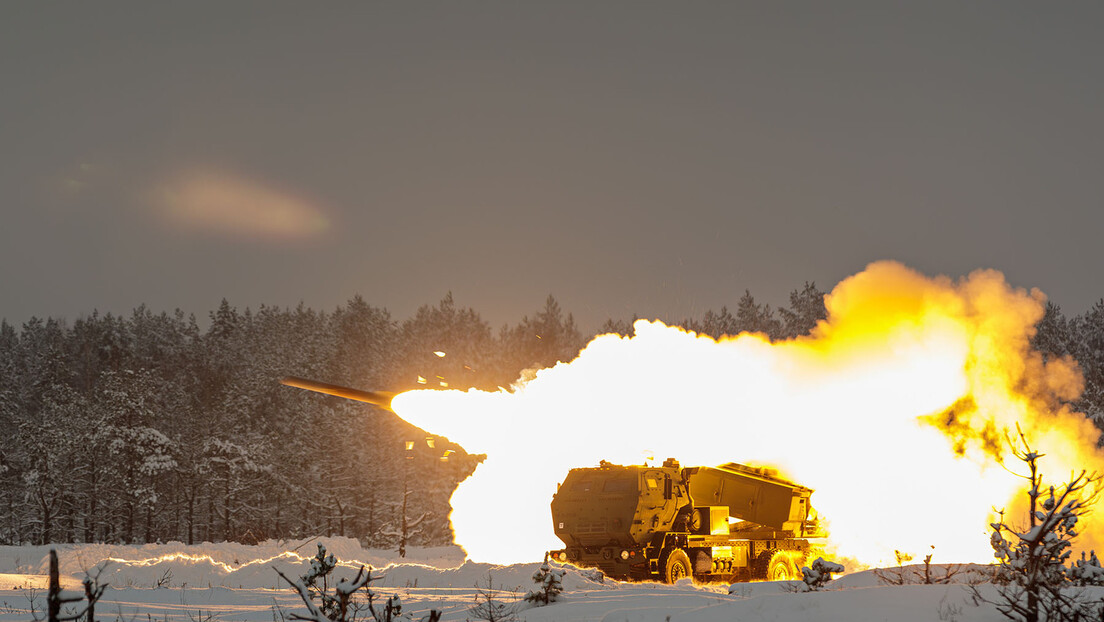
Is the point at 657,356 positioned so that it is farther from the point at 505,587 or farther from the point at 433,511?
the point at 433,511

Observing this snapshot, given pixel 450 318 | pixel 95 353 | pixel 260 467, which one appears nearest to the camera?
pixel 260 467

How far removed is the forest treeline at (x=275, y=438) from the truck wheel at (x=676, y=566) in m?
31.8

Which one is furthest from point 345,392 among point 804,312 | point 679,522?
point 804,312

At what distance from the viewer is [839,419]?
30.5 m

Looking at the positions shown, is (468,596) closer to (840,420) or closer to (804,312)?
(840,420)

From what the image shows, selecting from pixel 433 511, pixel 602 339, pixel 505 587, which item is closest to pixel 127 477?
pixel 433 511

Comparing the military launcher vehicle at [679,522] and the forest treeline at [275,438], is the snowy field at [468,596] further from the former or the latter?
the forest treeline at [275,438]

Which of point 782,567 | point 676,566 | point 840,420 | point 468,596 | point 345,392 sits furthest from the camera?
point 840,420

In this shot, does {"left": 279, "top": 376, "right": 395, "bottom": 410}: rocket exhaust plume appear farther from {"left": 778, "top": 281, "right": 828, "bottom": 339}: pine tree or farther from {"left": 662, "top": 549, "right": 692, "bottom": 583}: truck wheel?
{"left": 778, "top": 281, "right": 828, "bottom": 339}: pine tree

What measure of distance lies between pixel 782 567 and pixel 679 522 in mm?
4274

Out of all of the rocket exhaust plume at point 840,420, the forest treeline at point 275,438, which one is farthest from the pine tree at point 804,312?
the rocket exhaust plume at point 840,420

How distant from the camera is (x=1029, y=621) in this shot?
1138cm

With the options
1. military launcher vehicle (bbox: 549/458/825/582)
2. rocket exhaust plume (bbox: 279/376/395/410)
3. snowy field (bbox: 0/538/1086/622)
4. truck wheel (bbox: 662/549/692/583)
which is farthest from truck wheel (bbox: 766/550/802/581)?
rocket exhaust plume (bbox: 279/376/395/410)

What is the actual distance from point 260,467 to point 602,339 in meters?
47.4
